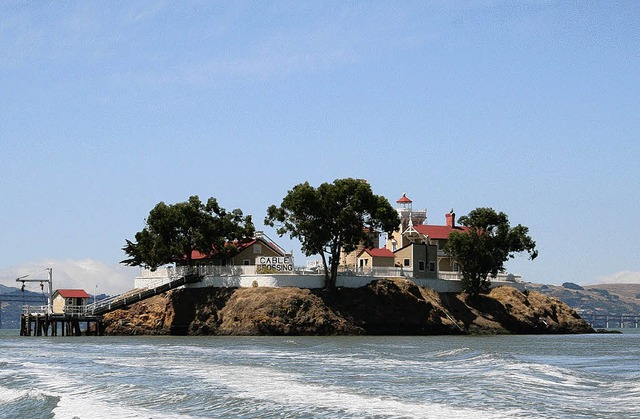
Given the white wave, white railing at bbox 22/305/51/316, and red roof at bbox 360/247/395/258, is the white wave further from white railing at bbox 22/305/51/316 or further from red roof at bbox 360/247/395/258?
red roof at bbox 360/247/395/258

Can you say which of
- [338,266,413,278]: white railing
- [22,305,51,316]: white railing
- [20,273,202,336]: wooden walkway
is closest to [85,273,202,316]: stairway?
[20,273,202,336]: wooden walkway

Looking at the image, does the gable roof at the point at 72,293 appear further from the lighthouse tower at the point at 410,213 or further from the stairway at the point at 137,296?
the lighthouse tower at the point at 410,213

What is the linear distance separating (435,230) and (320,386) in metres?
73.7

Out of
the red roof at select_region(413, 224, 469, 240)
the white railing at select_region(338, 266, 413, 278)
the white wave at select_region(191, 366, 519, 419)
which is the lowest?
the white wave at select_region(191, 366, 519, 419)

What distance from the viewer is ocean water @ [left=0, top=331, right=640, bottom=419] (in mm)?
26047

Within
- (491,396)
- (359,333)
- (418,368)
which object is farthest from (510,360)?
(359,333)

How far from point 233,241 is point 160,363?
167ft

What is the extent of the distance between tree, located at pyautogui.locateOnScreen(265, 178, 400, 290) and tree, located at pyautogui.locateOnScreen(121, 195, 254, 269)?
189 inches

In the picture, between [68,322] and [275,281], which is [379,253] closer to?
[275,281]

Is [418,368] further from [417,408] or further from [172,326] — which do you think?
[172,326]

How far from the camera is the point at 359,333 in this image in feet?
267

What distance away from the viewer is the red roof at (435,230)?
4038 inches

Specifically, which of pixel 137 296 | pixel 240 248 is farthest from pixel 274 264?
pixel 137 296

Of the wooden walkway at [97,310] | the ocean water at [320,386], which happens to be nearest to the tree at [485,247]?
the wooden walkway at [97,310]
